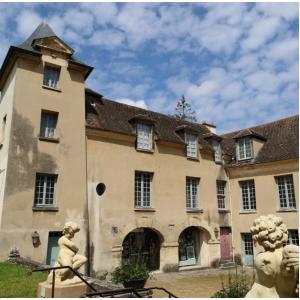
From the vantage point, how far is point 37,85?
15.4 metres

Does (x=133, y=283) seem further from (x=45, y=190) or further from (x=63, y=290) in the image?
(x=45, y=190)

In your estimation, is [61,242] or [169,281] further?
[169,281]

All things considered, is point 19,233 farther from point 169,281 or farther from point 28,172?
point 169,281

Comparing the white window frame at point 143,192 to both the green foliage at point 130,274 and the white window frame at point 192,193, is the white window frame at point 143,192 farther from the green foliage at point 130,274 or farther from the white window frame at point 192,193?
the green foliage at point 130,274

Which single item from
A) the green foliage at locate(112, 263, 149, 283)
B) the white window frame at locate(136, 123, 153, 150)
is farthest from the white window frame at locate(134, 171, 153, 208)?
the green foliage at locate(112, 263, 149, 283)

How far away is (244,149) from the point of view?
22.0 m

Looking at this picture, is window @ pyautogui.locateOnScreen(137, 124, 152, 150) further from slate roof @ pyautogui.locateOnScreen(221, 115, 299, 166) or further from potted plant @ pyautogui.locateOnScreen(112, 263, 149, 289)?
potted plant @ pyautogui.locateOnScreen(112, 263, 149, 289)

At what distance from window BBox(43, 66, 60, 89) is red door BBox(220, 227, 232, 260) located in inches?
536

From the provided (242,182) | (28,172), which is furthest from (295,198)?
(28,172)

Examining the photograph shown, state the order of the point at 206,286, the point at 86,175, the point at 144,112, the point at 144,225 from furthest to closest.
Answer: the point at 144,112 → the point at 144,225 → the point at 86,175 → the point at 206,286

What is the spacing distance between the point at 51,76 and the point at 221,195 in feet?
42.7

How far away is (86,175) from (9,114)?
440cm

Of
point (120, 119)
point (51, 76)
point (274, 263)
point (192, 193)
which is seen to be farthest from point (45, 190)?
point (274, 263)

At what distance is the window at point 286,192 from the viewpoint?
63.0 feet
